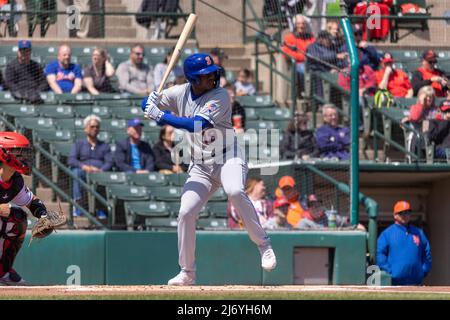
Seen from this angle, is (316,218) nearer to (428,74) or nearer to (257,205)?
(257,205)

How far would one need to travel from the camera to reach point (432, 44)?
55.9 feet

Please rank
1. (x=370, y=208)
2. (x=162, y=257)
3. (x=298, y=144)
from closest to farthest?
(x=162, y=257) < (x=370, y=208) < (x=298, y=144)

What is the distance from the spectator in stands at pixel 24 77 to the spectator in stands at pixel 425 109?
14.1ft

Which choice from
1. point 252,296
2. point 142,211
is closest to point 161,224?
point 142,211

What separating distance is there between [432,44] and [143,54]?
147 inches

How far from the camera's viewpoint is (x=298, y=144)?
1480 centimetres

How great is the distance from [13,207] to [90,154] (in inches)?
139

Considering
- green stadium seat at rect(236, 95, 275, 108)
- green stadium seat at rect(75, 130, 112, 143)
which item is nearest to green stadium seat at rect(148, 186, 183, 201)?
green stadium seat at rect(75, 130, 112, 143)

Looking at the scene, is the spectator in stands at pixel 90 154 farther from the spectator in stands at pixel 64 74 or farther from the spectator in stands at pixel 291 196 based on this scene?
the spectator in stands at pixel 291 196

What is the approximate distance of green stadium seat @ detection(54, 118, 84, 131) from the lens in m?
14.8

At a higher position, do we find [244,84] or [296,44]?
[296,44]

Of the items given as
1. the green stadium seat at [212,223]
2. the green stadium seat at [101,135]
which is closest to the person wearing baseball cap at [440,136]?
the green stadium seat at [212,223]

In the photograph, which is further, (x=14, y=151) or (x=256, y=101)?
(x=256, y=101)
